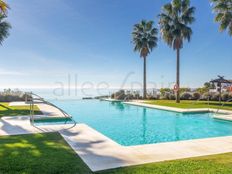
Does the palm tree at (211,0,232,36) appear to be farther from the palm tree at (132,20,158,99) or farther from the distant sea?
the distant sea

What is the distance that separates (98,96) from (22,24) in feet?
46.8

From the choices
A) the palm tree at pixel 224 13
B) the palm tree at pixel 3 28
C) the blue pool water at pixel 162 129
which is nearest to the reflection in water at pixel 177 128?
the blue pool water at pixel 162 129

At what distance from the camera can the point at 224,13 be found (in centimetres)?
1912

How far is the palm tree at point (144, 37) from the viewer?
2725 cm

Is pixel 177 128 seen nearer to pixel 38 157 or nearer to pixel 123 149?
pixel 123 149

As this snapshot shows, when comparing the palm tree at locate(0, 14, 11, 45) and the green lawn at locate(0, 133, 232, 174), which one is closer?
the green lawn at locate(0, 133, 232, 174)

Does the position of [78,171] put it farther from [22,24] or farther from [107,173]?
[22,24]

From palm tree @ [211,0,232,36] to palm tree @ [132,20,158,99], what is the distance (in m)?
8.56

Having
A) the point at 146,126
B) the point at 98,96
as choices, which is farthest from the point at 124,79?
the point at 146,126

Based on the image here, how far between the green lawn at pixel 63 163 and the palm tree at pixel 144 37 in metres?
22.4

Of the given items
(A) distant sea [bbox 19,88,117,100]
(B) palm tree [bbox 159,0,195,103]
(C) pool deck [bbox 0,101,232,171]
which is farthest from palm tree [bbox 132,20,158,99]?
(C) pool deck [bbox 0,101,232,171]

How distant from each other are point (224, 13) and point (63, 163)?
1891 centimetres

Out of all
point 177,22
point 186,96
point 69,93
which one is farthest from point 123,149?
point 69,93

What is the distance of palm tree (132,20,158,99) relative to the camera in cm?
2725
